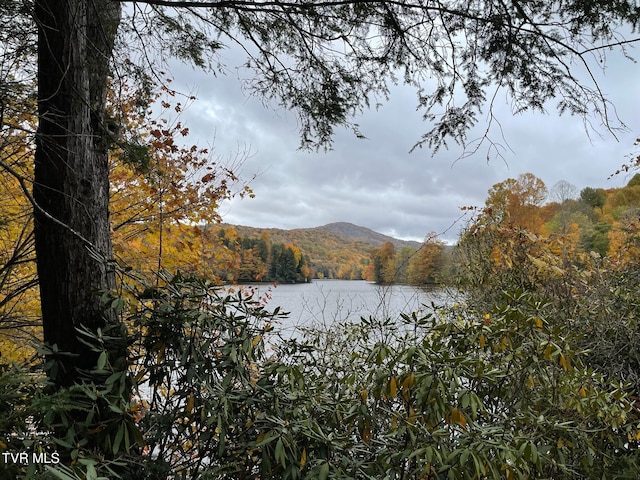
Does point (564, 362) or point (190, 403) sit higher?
point (564, 362)

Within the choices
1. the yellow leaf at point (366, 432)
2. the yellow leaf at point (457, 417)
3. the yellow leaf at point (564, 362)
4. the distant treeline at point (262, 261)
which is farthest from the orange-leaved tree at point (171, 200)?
the yellow leaf at point (564, 362)

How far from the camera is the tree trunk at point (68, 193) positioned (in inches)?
61.5

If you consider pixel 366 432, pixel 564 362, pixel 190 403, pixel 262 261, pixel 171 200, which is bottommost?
pixel 366 432

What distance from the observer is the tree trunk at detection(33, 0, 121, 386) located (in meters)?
1.56

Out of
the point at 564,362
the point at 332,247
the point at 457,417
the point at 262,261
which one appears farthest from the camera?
the point at 332,247

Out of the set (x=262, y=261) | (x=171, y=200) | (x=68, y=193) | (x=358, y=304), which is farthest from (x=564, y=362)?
(x=262, y=261)

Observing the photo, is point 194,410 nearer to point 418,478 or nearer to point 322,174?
point 418,478

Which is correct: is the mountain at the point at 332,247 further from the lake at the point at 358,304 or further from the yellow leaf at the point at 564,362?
the yellow leaf at the point at 564,362

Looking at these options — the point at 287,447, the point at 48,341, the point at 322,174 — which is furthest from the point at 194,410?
the point at 322,174

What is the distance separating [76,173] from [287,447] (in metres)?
1.34

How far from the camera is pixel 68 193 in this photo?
1610 millimetres

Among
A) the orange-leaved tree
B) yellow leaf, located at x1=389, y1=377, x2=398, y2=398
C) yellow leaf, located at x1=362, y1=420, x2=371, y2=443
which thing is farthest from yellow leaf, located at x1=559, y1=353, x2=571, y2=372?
the orange-leaved tree

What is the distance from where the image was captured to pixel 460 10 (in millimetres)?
1933

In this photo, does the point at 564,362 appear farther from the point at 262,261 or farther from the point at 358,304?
the point at 262,261
